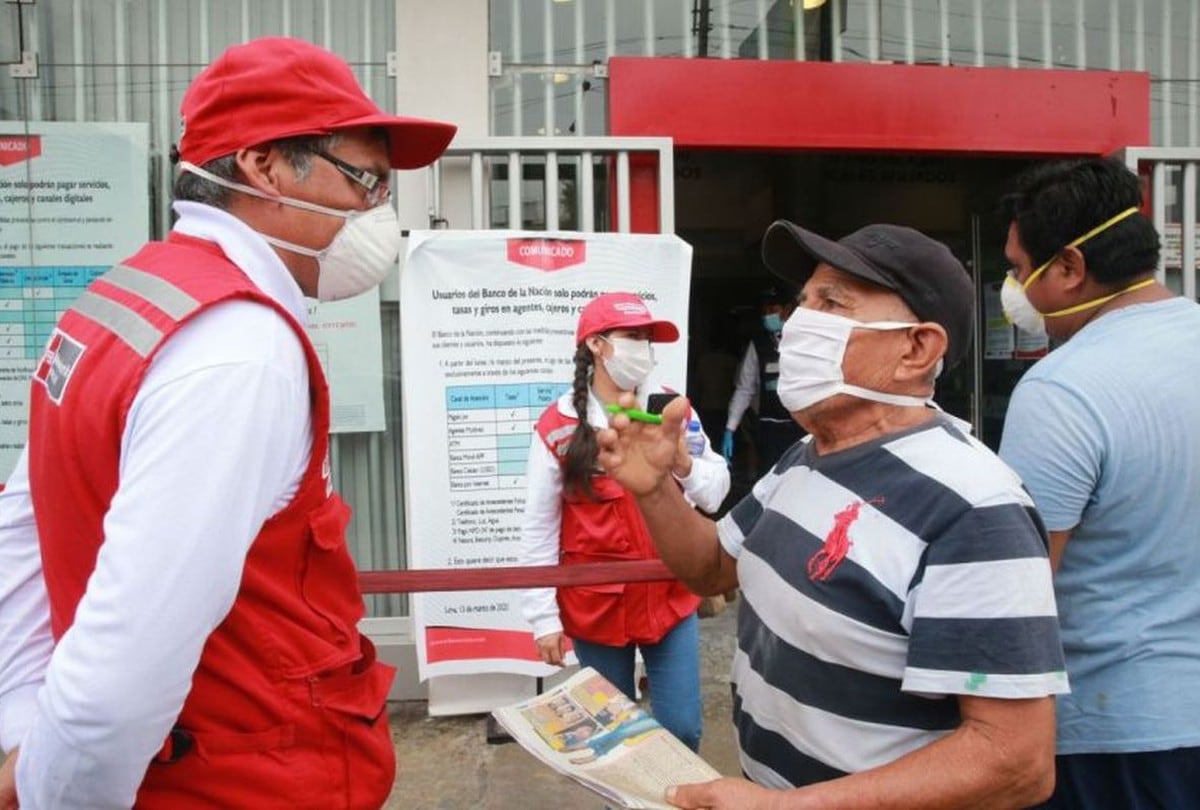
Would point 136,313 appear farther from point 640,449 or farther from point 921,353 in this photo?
point 921,353

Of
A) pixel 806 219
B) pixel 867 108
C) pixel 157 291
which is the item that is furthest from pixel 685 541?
pixel 806 219

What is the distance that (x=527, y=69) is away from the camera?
14.5 feet

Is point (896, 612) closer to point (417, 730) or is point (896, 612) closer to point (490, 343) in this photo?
point (490, 343)

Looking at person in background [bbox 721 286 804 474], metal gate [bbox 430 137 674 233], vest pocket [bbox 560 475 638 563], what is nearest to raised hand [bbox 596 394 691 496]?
vest pocket [bbox 560 475 638 563]

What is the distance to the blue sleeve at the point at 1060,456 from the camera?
1.67m

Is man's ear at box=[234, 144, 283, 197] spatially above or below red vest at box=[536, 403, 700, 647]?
above

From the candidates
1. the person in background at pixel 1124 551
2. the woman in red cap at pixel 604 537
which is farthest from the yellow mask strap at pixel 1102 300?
the woman in red cap at pixel 604 537

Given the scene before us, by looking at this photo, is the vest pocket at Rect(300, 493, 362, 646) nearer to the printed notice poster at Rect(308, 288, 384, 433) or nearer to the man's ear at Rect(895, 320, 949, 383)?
the man's ear at Rect(895, 320, 949, 383)

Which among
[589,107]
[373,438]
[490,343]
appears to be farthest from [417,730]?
[589,107]

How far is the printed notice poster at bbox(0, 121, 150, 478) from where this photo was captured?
406 centimetres

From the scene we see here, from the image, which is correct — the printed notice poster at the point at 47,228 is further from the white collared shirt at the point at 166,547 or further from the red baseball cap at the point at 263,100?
the white collared shirt at the point at 166,547

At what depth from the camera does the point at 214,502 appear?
100 centimetres

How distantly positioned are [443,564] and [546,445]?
1.45 m

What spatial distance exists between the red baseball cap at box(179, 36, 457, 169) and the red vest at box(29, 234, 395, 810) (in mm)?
173
